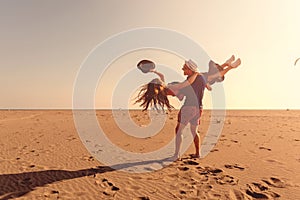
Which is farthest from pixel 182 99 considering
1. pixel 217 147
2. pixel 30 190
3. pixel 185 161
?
pixel 30 190

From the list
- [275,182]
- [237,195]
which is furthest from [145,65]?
[275,182]

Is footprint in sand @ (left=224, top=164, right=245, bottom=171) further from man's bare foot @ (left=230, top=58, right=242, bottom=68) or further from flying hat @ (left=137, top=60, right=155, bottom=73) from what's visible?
flying hat @ (left=137, top=60, right=155, bottom=73)

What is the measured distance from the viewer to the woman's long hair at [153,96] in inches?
306

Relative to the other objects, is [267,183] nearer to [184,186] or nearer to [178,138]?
[184,186]

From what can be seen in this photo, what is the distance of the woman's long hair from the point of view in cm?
777

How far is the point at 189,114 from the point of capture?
310 inches

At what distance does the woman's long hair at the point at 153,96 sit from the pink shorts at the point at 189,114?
0.47 metres

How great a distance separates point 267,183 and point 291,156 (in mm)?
3231

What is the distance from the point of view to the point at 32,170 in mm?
7734

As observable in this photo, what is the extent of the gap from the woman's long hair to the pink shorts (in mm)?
472

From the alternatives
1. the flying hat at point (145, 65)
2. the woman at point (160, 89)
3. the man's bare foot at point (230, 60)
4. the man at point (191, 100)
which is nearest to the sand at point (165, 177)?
the man at point (191, 100)

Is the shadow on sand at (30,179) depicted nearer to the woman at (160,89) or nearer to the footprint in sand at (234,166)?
the woman at (160,89)

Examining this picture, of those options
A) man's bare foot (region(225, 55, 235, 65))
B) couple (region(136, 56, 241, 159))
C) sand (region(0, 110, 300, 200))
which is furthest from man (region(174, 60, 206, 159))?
sand (region(0, 110, 300, 200))

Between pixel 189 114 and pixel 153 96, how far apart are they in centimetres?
116
